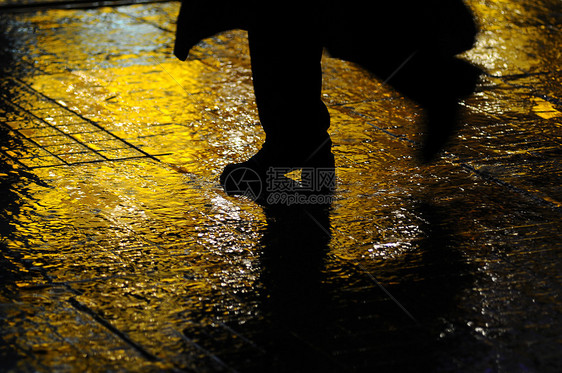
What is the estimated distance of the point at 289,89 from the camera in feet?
11.1

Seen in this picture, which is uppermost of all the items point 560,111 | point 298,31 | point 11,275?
point 298,31

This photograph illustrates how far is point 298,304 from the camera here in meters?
2.54

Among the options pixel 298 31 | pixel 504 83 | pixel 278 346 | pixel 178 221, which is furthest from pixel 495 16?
pixel 278 346

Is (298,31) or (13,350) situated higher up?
(298,31)

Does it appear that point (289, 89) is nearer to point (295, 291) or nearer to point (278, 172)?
point (278, 172)

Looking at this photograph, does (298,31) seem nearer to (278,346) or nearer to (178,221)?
(178,221)

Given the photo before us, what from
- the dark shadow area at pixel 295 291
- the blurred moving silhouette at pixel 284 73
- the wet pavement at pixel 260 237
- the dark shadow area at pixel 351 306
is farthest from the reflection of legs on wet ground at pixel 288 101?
the dark shadow area at pixel 351 306

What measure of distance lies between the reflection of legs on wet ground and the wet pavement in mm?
172

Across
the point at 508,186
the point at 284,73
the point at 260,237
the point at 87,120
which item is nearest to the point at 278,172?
the point at 284,73

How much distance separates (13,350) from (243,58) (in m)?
3.55

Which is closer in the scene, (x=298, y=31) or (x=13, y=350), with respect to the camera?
(x=13, y=350)

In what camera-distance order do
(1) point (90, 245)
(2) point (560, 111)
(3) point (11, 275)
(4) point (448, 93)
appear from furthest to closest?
(4) point (448, 93) → (2) point (560, 111) → (1) point (90, 245) → (3) point (11, 275)

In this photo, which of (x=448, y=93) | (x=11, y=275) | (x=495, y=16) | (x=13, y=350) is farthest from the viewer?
(x=495, y=16)

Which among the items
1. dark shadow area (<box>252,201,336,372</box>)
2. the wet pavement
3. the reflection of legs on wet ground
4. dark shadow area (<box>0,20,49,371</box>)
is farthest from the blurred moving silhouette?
dark shadow area (<box>0,20,49,371</box>)
